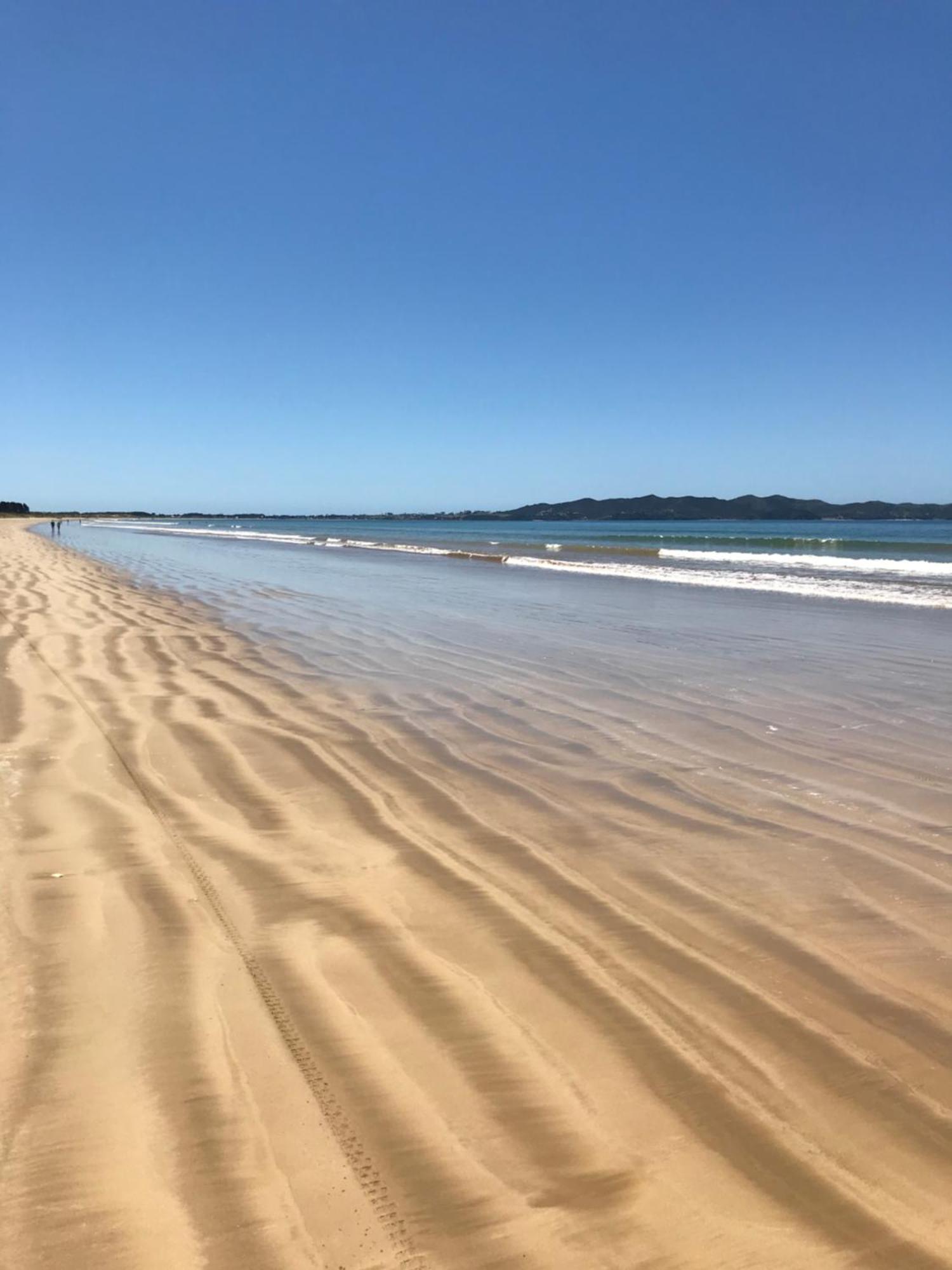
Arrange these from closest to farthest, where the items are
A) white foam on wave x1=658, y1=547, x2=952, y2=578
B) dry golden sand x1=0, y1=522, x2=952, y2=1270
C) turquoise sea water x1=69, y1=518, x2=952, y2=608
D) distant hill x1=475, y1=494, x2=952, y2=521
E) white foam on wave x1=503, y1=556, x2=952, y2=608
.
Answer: dry golden sand x1=0, y1=522, x2=952, y2=1270, white foam on wave x1=503, y1=556, x2=952, y2=608, turquoise sea water x1=69, y1=518, x2=952, y2=608, white foam on wave x1=658, y1=547, x2=952, y2=578, distant hill x1=475, y1=494, x2=952, y2=521

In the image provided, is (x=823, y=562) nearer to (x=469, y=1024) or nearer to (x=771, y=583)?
(x=771, y=583)

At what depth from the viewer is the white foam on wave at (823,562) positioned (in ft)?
80.4

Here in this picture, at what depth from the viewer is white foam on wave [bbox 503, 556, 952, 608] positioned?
16.0 m

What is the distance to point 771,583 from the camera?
19.7 metres

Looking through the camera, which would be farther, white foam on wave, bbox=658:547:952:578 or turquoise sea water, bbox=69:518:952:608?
white foam on wave, bbox=658:547:952:578

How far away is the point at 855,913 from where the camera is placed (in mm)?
3102

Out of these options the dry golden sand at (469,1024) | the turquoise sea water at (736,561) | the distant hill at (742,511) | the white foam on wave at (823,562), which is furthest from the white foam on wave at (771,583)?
the distant hill at (742,511)

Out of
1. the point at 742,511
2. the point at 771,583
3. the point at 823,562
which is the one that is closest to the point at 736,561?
the point at 823,562

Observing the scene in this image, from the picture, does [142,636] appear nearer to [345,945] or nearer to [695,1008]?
[345,945]

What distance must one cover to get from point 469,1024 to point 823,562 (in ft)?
95.1

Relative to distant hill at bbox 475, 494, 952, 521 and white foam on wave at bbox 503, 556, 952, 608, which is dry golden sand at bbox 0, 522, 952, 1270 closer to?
white foam on wave at bbox 503, 556, 952, 608

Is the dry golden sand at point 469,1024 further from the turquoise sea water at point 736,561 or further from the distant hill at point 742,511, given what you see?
the distant hill at point 742,511

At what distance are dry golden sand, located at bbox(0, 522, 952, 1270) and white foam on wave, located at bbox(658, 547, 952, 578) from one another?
21372 millimetres

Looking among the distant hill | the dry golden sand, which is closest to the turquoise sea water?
the dry golden sand
